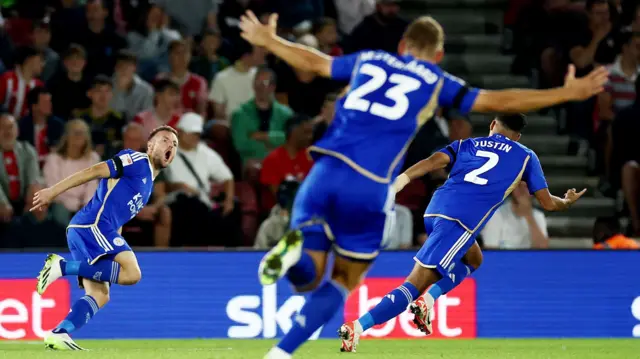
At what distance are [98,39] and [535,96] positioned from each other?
378 inches

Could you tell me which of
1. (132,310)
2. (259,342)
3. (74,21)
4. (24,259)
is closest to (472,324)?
(259,342)

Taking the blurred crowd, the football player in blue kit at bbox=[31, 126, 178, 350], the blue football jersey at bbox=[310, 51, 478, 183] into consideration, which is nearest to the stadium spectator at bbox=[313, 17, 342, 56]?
the blurred crowd

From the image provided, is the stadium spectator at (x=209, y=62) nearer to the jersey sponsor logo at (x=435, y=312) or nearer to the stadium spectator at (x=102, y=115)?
the stadium spectator at (x=102, y=115)

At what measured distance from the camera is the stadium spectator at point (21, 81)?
1492cm

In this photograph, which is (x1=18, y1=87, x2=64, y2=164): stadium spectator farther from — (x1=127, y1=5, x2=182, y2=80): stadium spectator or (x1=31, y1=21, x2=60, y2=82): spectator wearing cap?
(x1=127, y1=5, x2=182, y2=80): stadium spectator

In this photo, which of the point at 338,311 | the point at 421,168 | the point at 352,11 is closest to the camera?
the point at 421,168

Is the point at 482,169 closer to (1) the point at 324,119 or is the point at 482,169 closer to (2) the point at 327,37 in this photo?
(1) the point at 324,119

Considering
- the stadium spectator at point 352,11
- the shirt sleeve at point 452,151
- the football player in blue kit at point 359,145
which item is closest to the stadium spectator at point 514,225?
the shirt sleeve at point 452,151

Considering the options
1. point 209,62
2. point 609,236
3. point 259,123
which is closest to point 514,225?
point 609,236

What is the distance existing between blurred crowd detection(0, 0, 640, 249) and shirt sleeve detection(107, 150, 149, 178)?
3.01m

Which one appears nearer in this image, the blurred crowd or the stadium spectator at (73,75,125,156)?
the blurred crowd

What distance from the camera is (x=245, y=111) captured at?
597 inches

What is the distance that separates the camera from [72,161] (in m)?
13.8

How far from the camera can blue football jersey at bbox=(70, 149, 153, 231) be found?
416 inches
